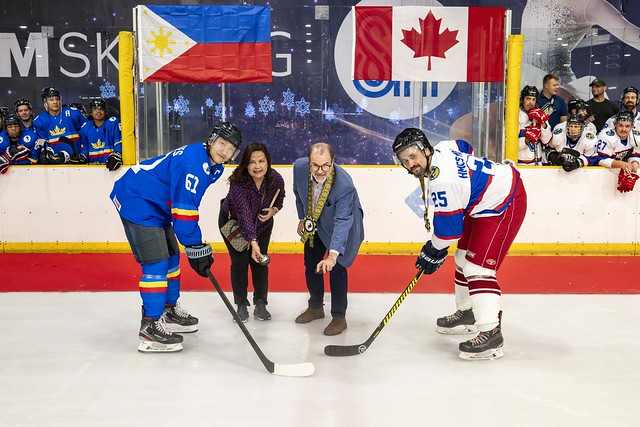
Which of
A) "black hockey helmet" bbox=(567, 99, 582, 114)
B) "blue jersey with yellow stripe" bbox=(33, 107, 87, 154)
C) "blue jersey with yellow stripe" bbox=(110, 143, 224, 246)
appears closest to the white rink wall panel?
"blue jersey with yellow stripe" bbox=(33, 107, 87, 154)

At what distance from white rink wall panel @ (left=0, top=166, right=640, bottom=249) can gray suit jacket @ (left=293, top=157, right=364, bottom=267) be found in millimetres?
2300

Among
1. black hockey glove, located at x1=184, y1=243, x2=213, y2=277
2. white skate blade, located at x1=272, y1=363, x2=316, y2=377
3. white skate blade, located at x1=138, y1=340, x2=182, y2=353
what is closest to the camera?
white skate blade, located at x1=272, y1=363, x2=316, y2=377

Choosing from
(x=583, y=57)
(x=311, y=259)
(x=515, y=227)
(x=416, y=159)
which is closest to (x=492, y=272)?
(x=515, y=227)

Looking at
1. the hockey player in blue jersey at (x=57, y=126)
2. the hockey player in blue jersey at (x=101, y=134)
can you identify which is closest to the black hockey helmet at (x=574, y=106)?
the hockey player in blue jersey at (x=101, y=134)

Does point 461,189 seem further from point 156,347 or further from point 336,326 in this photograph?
point 156,347

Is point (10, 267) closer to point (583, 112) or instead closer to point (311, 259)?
point (311, 259)

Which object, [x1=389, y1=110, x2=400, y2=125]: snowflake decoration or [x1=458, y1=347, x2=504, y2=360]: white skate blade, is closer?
[x1=458, y1=347, x2=504, y2=360]: white skate blade

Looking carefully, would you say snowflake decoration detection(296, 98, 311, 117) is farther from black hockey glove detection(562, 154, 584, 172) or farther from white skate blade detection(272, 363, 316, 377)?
white skate blade detection(272, 363, 316, 377)

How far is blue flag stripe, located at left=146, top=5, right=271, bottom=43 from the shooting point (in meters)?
5.80

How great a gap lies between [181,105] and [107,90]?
1876 mm

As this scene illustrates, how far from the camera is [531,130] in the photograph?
239 inches

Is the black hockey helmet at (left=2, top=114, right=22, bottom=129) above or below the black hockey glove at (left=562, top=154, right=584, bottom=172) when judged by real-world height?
above

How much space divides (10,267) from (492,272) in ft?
13.2

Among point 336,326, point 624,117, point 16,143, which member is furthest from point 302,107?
point 336,326
